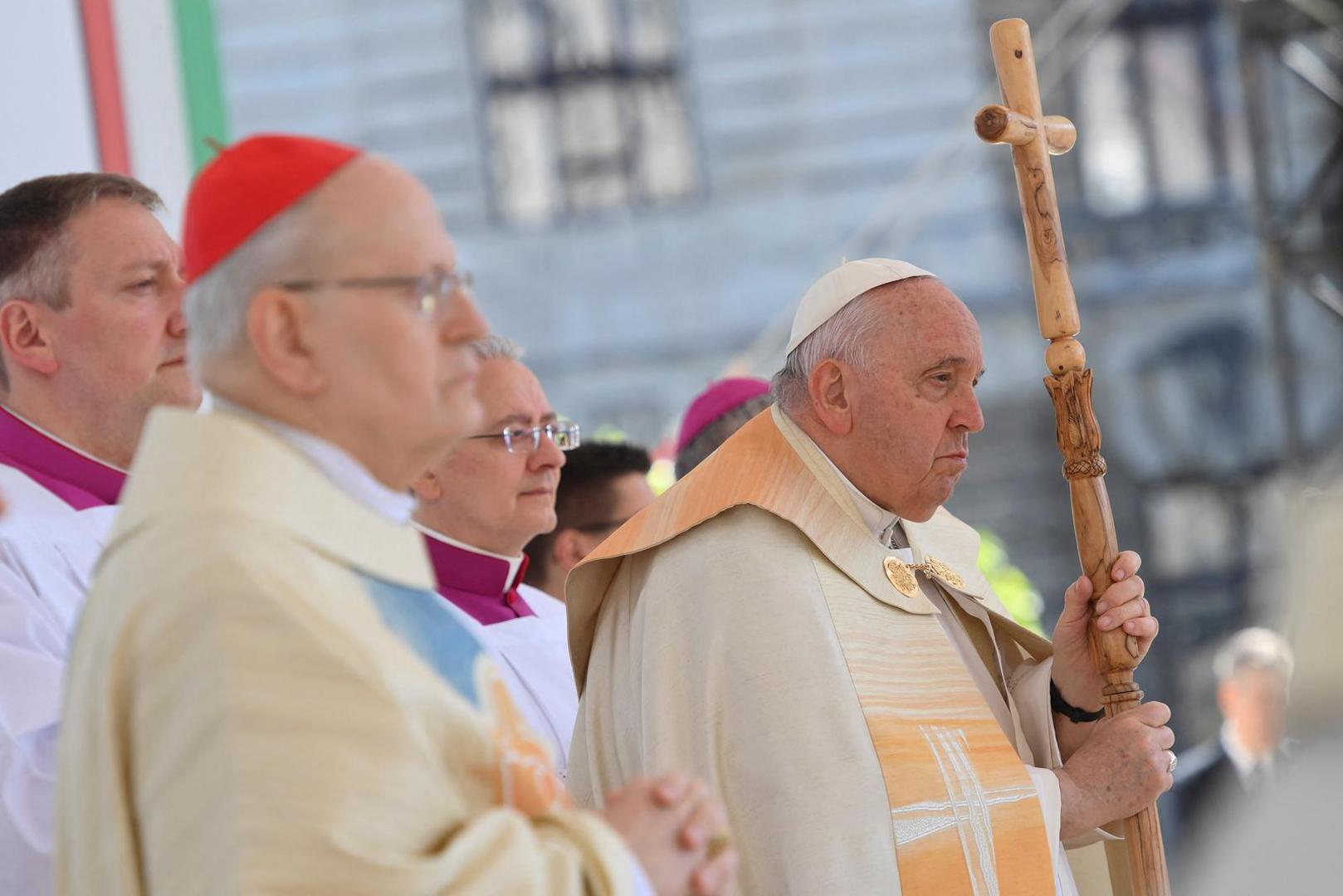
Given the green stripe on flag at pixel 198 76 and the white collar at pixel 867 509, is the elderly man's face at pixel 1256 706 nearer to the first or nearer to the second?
the white collar at pixel 867 509

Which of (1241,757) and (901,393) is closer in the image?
(901,393)

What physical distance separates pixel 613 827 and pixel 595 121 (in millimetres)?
13455

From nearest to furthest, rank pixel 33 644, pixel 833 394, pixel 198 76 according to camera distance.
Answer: pixel 33 644, pixel 833 394, pixel 198 76

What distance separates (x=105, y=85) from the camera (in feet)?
16.1

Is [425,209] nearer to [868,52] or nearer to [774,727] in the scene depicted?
[774,727]

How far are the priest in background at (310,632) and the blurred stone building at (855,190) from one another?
11.9m

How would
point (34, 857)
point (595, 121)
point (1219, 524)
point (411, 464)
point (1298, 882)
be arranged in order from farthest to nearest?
point (595, 121) < point (1219, 524) < point (34, 857) < point (411, 464) < point (1298, 882)

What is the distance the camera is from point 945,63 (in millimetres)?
14789

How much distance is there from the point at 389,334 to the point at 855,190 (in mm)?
13019

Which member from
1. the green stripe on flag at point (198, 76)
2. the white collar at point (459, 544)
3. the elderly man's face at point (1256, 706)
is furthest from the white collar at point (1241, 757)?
the green stripe on flag at point (198, 76)

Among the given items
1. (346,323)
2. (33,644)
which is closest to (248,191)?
(346,323)

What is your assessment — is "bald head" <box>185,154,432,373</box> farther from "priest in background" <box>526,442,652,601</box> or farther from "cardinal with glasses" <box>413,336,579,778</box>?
"priest in background" <box>526,442,652,601</box>

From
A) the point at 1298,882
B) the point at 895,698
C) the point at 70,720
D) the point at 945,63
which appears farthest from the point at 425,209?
the point at 945,63

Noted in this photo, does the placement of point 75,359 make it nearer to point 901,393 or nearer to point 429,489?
point 429,489
